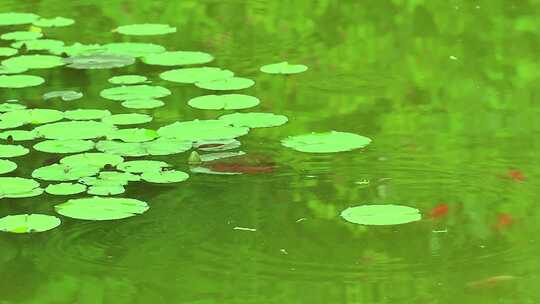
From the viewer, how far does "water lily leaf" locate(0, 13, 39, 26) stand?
4.98 meters

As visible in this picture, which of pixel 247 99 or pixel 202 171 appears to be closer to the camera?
pixel 202 171

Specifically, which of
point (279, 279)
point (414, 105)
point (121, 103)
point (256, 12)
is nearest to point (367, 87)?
point (414, 105)

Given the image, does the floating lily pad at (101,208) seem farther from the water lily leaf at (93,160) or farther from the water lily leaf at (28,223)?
the water lily leaf at (93,160)

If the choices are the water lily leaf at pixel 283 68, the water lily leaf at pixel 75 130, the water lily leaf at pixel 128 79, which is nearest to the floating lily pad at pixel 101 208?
the water lily leaf at pixel 75 130

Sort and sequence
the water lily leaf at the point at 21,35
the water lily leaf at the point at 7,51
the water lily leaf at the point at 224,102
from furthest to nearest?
the water lily leaf at the point at 21,35 < the water lily leaf at the point at 7,51 < the water lily leaf at the point at 224,102

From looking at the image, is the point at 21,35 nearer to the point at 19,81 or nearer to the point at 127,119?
the point at 19,81

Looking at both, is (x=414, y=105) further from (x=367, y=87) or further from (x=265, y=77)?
(x=265, y=77)

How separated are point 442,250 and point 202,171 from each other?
742 mm

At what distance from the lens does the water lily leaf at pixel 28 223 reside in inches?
118

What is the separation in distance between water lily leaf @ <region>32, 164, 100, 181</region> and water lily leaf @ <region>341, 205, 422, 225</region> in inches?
26.1

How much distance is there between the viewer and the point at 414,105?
392 cm

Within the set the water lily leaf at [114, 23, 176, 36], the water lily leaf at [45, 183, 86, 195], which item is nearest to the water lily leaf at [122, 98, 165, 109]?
the water lily leaf at [45, 183, 86, 195]

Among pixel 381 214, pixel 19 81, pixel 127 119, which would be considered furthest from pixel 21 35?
pixel 381 214

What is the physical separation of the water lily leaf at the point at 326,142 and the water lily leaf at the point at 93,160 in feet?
1.54
